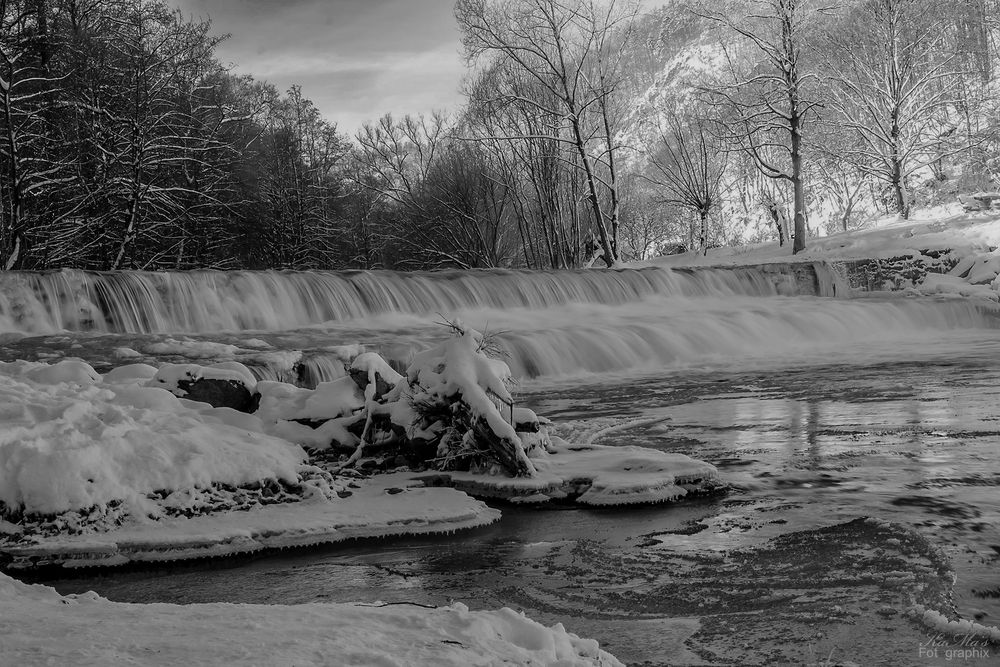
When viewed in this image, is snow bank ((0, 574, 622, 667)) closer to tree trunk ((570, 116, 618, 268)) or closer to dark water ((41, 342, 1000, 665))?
dark water ((41, 342, 1000, 665))

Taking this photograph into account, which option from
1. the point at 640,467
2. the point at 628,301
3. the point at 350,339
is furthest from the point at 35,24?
the point at 640,467

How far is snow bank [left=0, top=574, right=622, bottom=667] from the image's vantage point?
6.29 ft

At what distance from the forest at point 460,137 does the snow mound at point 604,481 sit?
42.4 feet

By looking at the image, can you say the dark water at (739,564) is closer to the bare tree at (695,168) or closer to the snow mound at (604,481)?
the snow mound at (604,481)

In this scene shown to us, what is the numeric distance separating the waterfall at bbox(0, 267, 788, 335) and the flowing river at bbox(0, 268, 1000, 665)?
4cm

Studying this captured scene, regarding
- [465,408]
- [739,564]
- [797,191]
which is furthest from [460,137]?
[739,564]

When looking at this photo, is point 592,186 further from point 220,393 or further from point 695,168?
point 220,393

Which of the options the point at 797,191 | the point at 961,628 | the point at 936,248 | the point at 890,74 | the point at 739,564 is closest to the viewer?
the point at 961,628

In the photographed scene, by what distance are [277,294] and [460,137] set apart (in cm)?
975

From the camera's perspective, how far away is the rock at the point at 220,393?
594 cm

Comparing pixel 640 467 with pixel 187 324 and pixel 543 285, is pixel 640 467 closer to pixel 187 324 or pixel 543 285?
pixel 187 324

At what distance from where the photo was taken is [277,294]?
1357 cm

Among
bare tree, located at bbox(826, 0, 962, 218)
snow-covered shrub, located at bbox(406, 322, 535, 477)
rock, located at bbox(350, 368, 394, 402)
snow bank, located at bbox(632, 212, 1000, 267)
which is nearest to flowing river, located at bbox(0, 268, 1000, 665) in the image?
snow-covered shrub, located at bbox(406, 322, 535, 477)

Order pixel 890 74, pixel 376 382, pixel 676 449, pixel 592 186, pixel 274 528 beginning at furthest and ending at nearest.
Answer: pixel 890 74
pixel 592 186
pixel 676 449
pixel 376 382
pixel 274 528
